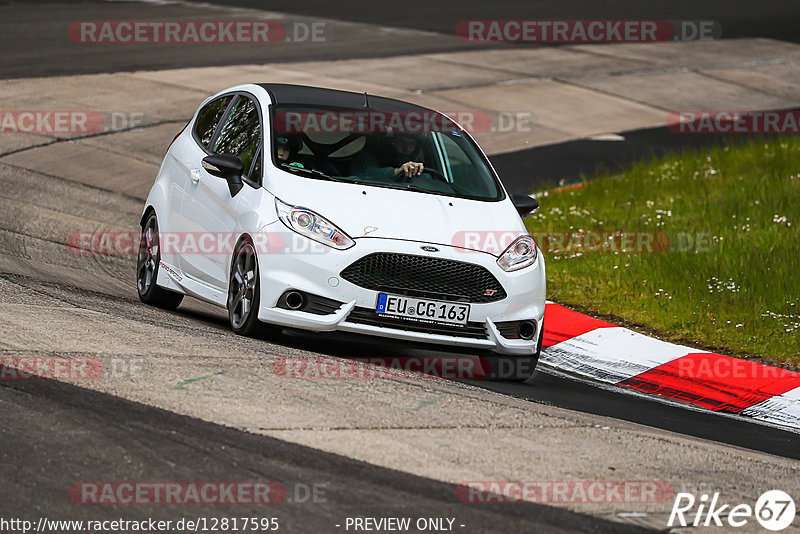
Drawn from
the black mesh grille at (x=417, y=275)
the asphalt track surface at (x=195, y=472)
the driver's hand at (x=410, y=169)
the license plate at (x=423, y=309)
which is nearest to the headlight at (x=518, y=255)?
the black mesh grille at (x=417, y=275)

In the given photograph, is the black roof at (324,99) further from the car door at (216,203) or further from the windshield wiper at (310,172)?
the windshield wiper at (310,172)

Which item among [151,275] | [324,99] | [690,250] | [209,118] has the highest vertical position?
[324,99]

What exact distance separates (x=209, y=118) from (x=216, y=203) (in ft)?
4.22

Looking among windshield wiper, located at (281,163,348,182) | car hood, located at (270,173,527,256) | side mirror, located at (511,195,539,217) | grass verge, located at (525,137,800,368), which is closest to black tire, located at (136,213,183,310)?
windshield wiper, located at (281,163,348,182)

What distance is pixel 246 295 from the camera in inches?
332

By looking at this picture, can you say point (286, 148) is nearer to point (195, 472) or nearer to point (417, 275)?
point (417, 275)

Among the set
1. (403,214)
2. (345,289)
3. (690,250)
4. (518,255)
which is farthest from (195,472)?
(690,250)

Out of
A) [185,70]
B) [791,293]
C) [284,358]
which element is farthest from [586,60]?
[284,358]

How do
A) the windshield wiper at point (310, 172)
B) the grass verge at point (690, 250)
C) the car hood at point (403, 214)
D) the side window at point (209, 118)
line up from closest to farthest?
the car hood at point (403, 214), the windshield wiper at point (310, 172), the side window at point (209, 118), the grass verge at point (690, 250)

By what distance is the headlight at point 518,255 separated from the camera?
834 cm

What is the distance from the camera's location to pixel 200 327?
8.81m

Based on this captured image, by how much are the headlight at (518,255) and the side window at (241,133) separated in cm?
195

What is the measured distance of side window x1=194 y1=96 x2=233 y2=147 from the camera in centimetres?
991

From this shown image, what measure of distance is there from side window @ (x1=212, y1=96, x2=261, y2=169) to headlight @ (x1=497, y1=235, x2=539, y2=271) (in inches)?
76.8
